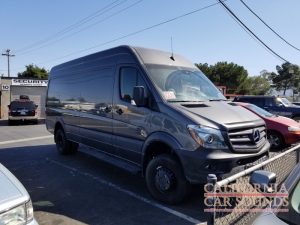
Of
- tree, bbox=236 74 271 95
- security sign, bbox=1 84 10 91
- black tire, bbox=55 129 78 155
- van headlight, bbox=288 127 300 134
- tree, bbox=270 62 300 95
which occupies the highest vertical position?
tree, bbox=270 62 300 95

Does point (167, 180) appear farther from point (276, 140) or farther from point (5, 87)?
point (5, 87)

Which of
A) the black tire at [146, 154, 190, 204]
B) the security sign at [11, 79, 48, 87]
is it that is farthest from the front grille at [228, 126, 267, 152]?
the security sign at [11, 79, 48, 87]

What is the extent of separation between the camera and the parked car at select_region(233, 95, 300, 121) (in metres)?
17.8

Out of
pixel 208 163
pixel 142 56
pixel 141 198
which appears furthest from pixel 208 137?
pixel 142 56

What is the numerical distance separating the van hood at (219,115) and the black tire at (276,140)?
5280mm

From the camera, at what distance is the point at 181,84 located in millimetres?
6094

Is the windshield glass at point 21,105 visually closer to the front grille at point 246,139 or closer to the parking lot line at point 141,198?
the parking lot line at point 141,198

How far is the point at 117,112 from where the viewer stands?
21.4 ft

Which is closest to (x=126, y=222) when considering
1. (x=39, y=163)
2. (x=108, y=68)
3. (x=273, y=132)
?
(x=108, y=68)

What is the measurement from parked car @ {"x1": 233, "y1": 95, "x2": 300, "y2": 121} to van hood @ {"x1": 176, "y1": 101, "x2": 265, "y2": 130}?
1241 centimetres

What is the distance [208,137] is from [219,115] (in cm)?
52

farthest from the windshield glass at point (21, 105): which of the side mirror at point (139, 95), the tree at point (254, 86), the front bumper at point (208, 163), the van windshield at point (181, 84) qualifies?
the tree at point (254, 86)

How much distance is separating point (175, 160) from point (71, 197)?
2028 millimetres

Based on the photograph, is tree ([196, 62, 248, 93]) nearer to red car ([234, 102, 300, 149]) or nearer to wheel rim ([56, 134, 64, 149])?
red car ([234, 102, 300, 149])
